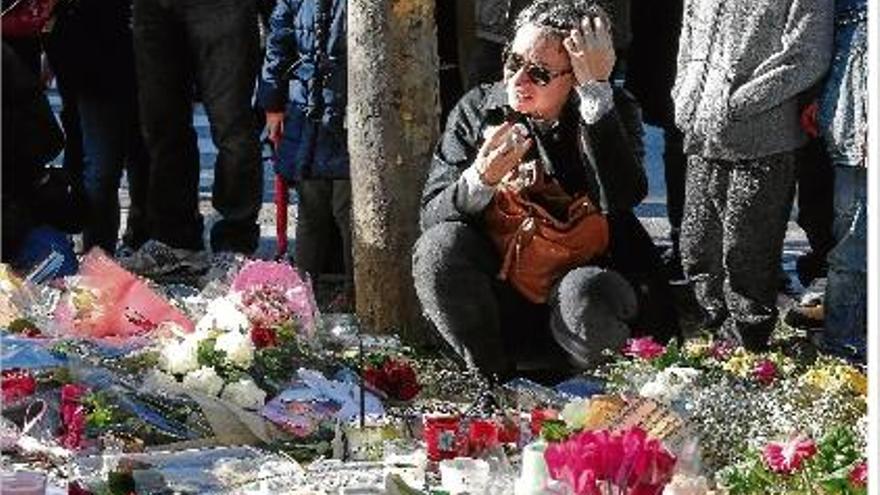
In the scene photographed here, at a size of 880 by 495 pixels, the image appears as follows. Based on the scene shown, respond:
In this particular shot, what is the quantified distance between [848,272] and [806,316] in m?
0.72

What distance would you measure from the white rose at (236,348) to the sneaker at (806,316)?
243cm

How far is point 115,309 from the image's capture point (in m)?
7.29

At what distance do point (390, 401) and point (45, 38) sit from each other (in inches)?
135

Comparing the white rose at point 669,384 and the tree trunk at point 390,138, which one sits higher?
the tree trunk at point 390,138

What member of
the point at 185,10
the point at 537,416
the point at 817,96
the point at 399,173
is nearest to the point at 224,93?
the point at 185,10

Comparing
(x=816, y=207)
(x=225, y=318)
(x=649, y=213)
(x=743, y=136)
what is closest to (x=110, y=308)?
(x=225, y=318)

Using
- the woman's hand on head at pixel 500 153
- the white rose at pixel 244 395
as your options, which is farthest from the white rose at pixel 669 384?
the white rose at pixel 244 395

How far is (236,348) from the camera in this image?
6715 millimetres

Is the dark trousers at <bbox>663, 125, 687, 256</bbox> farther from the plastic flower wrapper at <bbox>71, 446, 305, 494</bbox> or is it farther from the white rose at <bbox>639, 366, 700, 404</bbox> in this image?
the plastic flower wrapper at <bbox>71, 446, 305, 494</bbox>

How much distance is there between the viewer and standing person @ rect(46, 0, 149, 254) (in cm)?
957

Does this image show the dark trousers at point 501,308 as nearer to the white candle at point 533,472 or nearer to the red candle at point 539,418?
the red candle at point 539,418

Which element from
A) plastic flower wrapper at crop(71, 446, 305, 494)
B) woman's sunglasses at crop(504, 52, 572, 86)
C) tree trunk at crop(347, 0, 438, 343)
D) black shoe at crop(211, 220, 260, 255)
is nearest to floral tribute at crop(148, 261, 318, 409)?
plastic flower wrapper at crop(71, 446, 305, 494)

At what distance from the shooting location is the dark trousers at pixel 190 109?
30.1 ft

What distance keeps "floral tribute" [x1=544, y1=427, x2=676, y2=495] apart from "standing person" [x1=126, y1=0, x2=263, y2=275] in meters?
4.55
